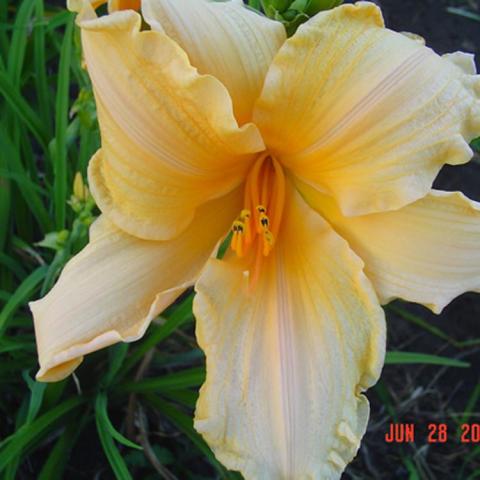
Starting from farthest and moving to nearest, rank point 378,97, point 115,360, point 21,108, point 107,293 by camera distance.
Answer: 1. point 21,108
2. point 115,360
3. point 107,293
4. point 378,97

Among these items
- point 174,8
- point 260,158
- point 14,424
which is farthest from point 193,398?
point 174,8

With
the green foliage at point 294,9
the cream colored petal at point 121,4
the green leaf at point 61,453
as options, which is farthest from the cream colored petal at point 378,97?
the green leaf at point 61,453

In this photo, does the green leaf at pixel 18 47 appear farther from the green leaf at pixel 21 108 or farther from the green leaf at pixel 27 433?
the green leaf at pixel 27 433

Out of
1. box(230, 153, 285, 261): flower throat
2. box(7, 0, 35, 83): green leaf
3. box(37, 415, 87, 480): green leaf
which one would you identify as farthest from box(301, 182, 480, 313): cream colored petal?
box(7, 0, 35, 83): green leaf

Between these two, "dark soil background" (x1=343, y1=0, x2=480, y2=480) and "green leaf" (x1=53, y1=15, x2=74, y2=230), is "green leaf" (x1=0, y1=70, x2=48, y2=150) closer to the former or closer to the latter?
"green leaf" (x1=53, y1=15, x2=74, y2=230)

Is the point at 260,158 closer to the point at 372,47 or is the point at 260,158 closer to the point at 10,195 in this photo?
the point at 372,47

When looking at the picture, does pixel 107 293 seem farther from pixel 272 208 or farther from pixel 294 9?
pixel 294 9

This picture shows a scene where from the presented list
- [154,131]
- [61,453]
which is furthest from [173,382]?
[154,131]
